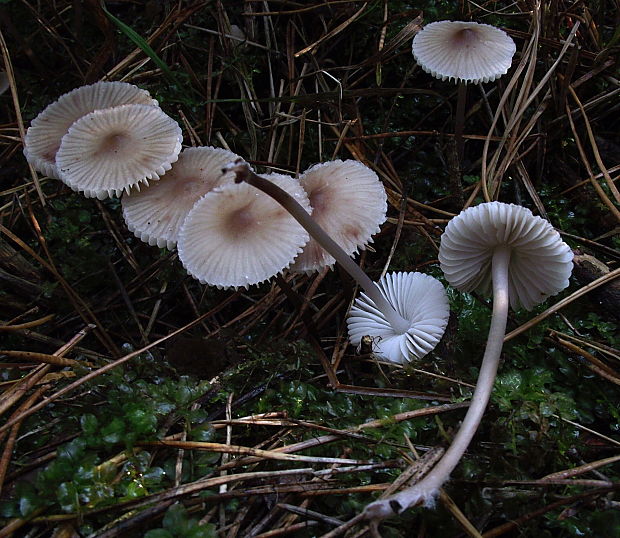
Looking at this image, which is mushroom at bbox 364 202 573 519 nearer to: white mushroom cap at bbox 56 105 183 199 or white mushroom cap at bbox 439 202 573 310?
white mushroom cap at bbox 439 202 573 310

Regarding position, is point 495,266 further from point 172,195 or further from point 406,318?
point 172,195

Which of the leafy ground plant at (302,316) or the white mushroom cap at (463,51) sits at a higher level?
the white mushroom cap at (463,51)

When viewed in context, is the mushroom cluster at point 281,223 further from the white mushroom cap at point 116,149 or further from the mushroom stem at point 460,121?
the mushroom stem at point 460,121

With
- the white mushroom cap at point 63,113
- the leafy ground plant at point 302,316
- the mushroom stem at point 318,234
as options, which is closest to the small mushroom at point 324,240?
the mushroom stem at point 318,234

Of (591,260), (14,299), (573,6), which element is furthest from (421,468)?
(573,6)

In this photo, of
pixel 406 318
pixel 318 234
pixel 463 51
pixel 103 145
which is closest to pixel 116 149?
pixel 103 145

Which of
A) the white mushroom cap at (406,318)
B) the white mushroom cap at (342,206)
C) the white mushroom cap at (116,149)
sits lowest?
the white mushroom cap at (406,318)

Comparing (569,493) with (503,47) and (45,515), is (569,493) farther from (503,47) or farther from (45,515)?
(503,47)
